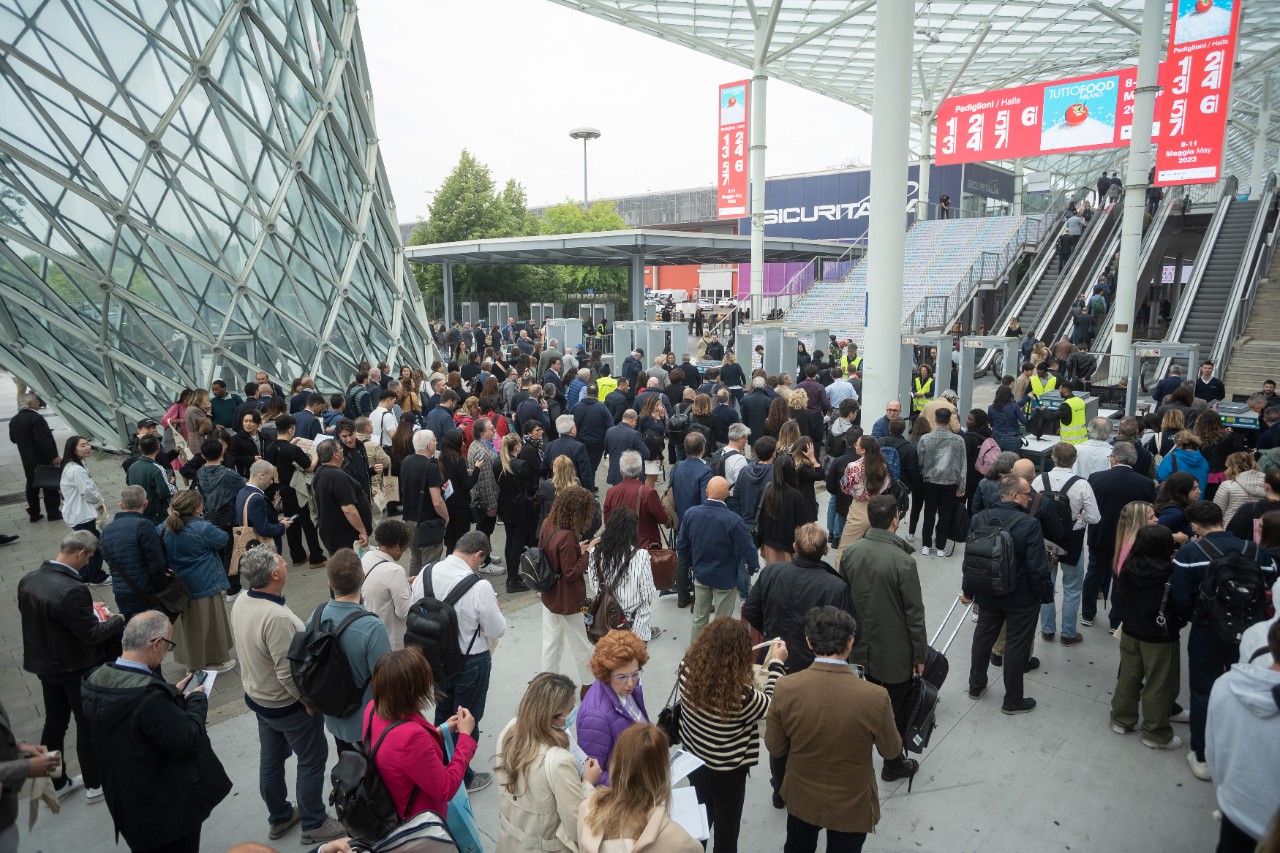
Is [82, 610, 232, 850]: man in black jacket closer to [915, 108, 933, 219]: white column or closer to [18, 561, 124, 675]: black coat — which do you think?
[18, 561, 124, 675]: black coat

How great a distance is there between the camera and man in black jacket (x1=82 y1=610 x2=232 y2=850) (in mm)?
3469

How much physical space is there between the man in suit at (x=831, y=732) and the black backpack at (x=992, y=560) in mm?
2232

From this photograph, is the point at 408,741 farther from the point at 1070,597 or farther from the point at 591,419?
the point at 591,419

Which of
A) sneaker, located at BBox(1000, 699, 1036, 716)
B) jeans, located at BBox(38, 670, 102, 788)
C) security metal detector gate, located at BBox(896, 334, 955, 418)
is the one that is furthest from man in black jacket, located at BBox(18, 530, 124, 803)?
security metal detector gate, located at BBox(896, 334, 955, 418)

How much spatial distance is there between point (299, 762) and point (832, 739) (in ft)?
10.4

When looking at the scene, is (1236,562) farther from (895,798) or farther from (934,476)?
(934,476)

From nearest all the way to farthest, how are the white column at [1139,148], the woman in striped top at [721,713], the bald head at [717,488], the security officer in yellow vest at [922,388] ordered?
the woman in striped top at [721,713] → the bald head at [717,488] → the security officer in yellow vest at [922,388] → the white column at [1139,148]

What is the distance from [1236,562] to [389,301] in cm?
1910

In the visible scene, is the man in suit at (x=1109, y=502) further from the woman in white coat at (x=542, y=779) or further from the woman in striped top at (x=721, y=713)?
the woman in white coat at (x=542, y=779)

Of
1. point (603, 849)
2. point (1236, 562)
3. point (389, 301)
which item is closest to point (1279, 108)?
point (389, 301)

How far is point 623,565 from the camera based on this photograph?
5.11 metres

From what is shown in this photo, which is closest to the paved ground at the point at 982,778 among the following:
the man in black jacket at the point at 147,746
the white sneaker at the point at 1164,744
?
the white sneaker at the point at 1164,744

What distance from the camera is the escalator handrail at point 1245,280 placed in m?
17.0

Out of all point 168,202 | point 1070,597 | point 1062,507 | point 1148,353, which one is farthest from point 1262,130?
point 168,202
